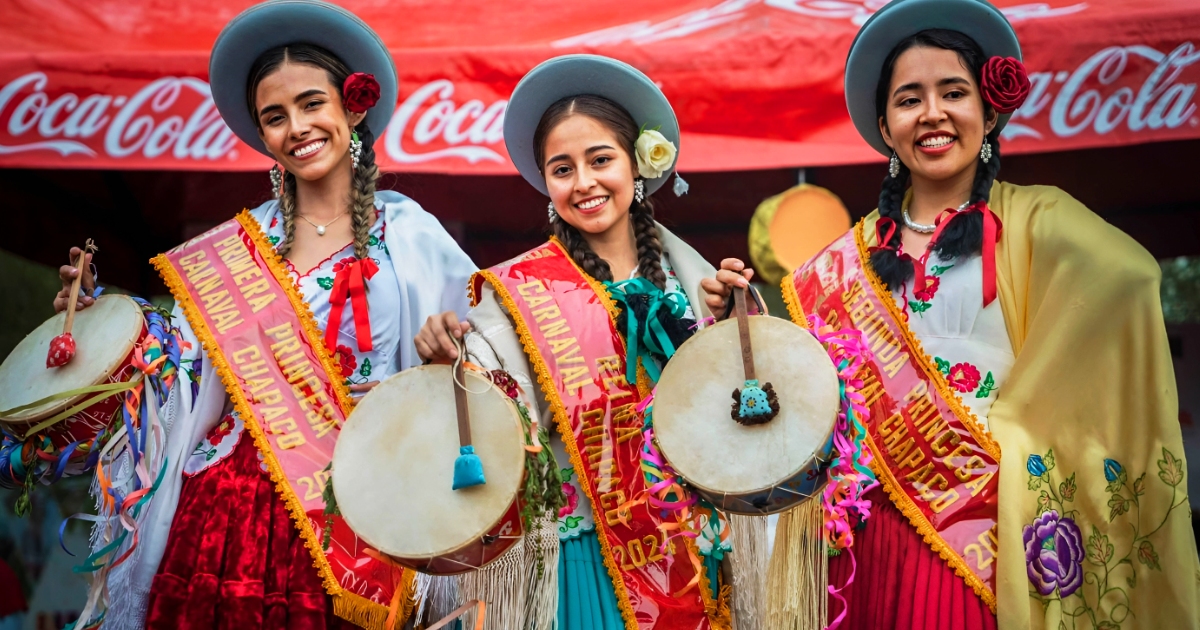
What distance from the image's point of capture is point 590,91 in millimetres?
3357

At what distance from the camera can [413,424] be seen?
2.67 m

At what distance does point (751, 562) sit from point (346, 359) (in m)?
1.33

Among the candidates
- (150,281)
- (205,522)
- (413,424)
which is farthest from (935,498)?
(150,281)

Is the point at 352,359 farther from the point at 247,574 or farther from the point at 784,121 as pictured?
the point at 784,121

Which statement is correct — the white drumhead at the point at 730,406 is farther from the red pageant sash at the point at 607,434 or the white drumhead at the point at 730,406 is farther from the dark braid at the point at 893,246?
the dark braid at the point at 893,246

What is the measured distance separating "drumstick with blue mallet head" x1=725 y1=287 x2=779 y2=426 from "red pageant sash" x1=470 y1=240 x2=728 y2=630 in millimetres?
470

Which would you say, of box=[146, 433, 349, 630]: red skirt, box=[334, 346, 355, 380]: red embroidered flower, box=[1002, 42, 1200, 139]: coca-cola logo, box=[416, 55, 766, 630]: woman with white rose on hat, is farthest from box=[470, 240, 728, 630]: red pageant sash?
box=[1002, 42, 1200, 139]: coca-cola logo

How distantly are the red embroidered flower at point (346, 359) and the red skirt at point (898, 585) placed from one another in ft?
4.95

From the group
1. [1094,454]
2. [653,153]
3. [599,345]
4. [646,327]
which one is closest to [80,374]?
[599,345]

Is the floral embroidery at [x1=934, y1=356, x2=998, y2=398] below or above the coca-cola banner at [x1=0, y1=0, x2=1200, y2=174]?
below

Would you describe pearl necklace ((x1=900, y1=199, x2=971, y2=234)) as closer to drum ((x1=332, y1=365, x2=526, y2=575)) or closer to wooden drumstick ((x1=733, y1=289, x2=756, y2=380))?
wooden drumstick ((x1=733, y1=289, x2=756, y2=380))

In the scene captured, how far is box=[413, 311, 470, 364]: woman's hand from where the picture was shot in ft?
8.86

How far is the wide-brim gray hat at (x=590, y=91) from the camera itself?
3.29 meters

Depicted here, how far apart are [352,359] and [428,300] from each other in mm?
289
